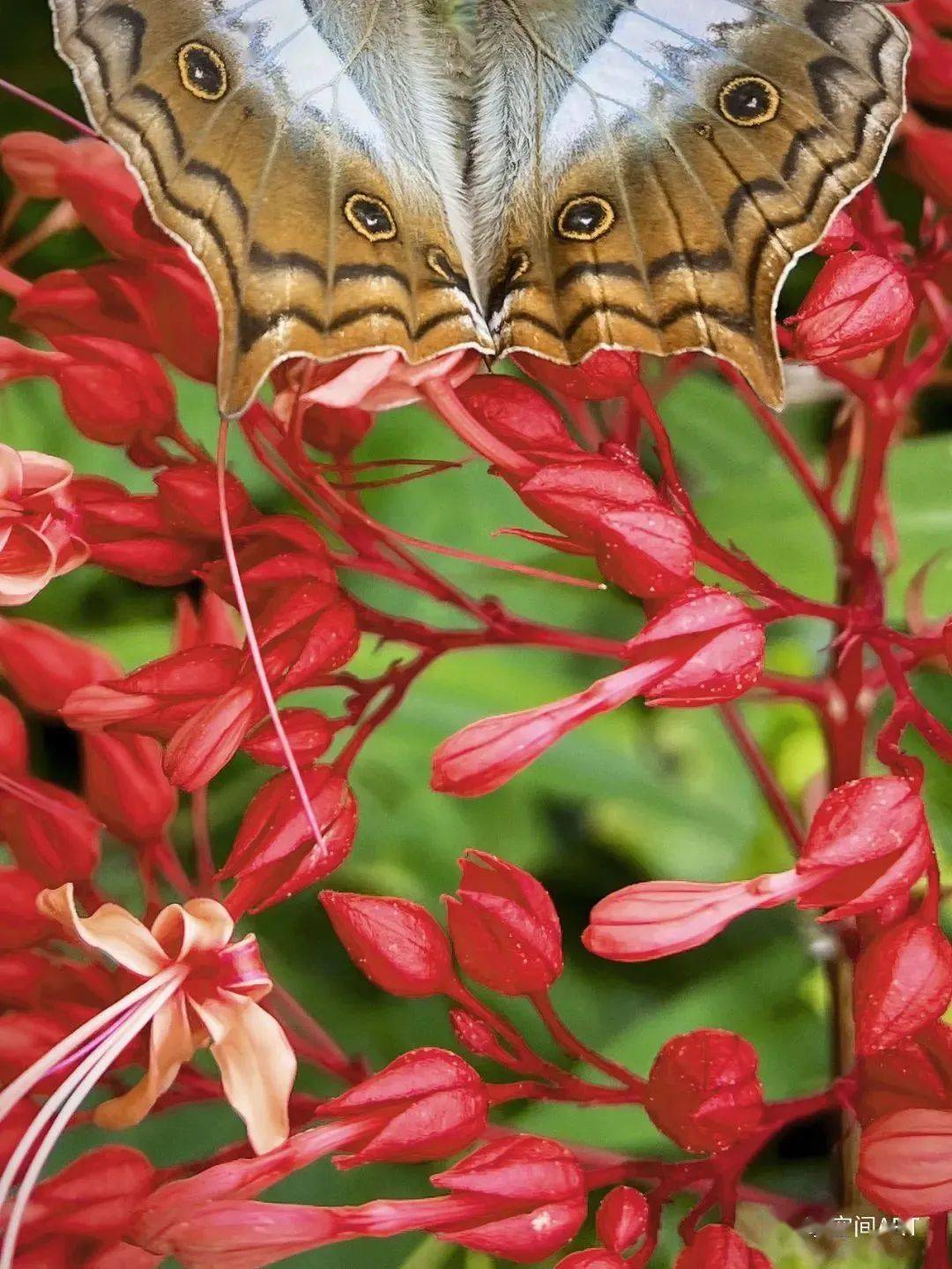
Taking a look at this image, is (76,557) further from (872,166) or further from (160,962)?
(872,166)

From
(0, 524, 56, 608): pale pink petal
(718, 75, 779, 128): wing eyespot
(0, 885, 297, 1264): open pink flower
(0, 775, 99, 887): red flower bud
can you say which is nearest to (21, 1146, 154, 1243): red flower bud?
(0, 885, 297, 1264): open pink flower

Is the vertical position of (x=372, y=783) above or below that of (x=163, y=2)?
below

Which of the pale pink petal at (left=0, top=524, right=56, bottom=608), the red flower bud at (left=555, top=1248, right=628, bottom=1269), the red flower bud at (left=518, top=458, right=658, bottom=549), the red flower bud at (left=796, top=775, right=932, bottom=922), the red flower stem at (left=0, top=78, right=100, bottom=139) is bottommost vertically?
the red flower bud at (left=555, top=1248, right=628, bottom=1269)

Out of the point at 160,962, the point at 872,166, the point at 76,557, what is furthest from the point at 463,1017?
the point at 872,166

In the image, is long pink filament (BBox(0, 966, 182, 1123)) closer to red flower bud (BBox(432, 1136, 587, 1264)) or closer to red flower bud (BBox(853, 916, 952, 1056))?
red flower bud (BBox(432, 1136, 587, 1264))

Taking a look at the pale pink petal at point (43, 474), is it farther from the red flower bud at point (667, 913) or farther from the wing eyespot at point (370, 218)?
the red flower bud at point (667, 913)

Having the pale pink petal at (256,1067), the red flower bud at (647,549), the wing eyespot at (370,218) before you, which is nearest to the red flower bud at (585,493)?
the red flower bud at (647,549)

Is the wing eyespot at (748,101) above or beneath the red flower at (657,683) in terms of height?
above
